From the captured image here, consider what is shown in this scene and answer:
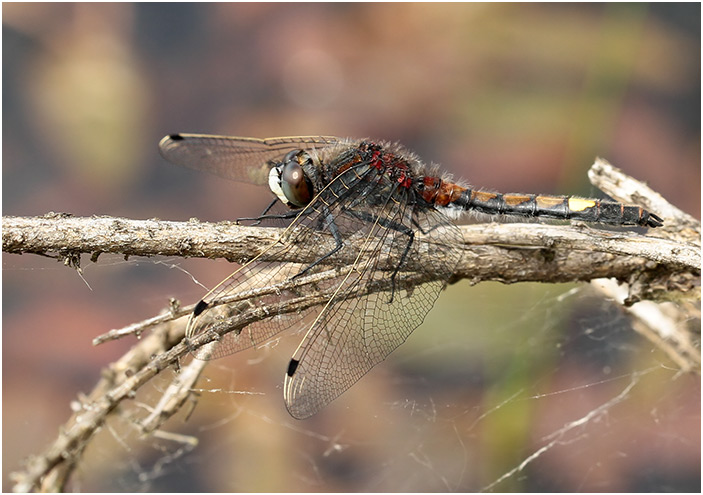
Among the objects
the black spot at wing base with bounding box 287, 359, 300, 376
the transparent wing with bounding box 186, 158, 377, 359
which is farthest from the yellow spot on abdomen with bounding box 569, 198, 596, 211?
the black spot at wing base with bounding box 287, 359, 300, 376

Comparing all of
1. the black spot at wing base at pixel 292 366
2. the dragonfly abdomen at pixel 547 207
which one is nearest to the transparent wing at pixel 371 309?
the black spot at wing base at pixel 292 366

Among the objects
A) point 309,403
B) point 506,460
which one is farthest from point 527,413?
point 309,403

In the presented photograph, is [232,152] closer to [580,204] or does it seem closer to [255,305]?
[255,305]

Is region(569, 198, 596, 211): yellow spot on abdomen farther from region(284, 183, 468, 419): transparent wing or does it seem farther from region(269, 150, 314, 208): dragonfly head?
region(269, 150, 314, 208): dragonfly head

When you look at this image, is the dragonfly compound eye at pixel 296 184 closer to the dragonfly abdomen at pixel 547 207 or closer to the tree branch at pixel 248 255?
the tree branch at pixel 248 255

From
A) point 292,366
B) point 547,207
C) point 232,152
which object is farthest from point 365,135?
point 292,366

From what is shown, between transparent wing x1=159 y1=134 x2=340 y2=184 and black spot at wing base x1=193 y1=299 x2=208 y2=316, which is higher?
transparent wing x1=159 y1=134 x2=340 y2=184
